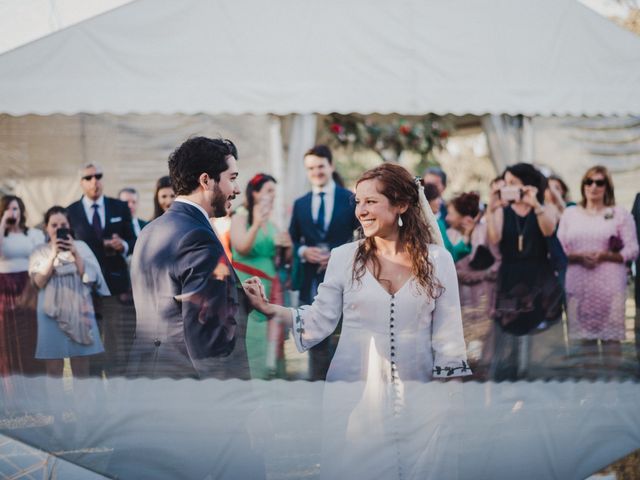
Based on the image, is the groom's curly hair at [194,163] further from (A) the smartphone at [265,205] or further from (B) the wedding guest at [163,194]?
(B) the wedding guest at [163,194]

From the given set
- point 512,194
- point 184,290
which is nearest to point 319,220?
point 512,194

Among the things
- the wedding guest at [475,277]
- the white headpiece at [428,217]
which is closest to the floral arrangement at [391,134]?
the wedding guest at [475,277]

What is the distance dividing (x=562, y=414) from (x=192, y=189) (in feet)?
7.67

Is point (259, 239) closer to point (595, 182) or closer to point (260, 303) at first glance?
point (595, 182)

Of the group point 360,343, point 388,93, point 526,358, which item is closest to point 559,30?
point 388,93

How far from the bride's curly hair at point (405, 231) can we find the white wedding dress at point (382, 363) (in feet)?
A: 0.12

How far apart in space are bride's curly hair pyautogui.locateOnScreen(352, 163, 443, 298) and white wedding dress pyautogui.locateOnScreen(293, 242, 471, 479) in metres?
0.04

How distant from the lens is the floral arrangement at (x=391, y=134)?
10.9 m

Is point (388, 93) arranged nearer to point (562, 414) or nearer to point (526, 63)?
point (526, 63)

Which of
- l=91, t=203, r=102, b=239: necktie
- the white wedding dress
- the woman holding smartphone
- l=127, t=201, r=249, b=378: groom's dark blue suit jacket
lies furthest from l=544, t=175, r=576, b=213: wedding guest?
l=127, t=201, r=249, b=378: groom's dark blue suit jacket

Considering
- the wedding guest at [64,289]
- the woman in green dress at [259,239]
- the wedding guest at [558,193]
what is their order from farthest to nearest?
the wedding guest at [558,193] < the woman in green dress at [259,239] < the wedding guest at [64,289]

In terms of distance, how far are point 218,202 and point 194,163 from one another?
0.57 ft

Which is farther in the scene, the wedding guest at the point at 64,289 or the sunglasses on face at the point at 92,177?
the sunglasses on face at the point at 92,177

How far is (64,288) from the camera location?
553 centimetres
